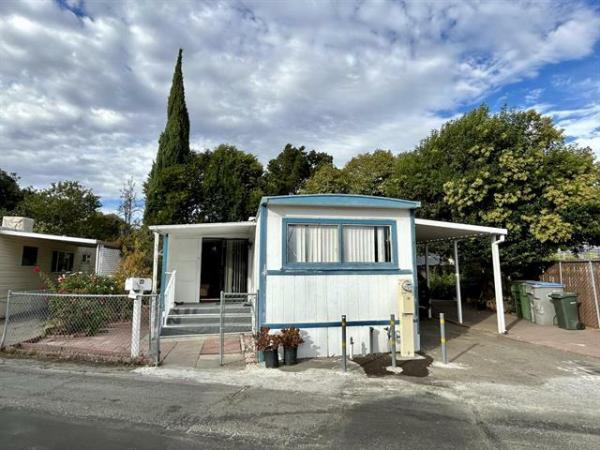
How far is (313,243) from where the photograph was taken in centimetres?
747

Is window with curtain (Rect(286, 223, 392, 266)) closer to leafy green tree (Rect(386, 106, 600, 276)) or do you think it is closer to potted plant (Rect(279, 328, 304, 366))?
potted plant (Rect(279, 328, 304, 366))

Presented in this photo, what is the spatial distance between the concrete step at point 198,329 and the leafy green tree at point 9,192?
90.2ft

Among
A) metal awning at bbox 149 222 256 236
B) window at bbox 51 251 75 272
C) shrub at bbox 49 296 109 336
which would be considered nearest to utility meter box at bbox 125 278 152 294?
metal awning at bbox 149 222 256 236

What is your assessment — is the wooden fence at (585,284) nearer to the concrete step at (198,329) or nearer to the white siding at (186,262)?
the concrete step at (198,329)

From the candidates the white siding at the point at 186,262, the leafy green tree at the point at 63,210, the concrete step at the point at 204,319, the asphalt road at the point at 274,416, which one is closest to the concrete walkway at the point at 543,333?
the asphalt road at the point at 274,416

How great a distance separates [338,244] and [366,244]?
0.62 m

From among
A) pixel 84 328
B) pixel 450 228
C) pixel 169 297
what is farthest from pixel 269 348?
pixel 84 328

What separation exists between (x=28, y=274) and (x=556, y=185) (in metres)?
18.5

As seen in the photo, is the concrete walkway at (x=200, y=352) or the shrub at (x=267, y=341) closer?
the shrub at (x=267, y=341)

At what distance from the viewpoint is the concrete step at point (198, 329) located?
8.77 meters

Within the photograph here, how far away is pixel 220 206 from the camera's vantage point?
18.2 m

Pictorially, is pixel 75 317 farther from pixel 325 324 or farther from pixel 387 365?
pixel 387 365

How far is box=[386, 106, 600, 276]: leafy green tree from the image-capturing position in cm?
1190

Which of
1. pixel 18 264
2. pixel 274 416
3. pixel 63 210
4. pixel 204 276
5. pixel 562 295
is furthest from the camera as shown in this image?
pixel 63 210
